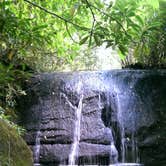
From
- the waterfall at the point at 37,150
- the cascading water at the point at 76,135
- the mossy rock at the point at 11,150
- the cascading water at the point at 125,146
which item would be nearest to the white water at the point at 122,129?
the cascading water at the point at 125,146

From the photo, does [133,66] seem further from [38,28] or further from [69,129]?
[38,28]

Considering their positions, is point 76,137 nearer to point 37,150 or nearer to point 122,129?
point 37,150

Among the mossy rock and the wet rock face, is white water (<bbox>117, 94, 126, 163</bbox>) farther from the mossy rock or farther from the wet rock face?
the mossy rock

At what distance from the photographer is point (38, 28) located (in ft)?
7.91

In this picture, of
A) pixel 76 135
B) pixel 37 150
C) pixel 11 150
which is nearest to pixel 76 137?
pixel 76 135

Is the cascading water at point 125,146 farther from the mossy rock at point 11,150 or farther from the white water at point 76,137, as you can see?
the mossy rock at point 11,150

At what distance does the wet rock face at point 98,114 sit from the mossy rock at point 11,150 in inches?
123

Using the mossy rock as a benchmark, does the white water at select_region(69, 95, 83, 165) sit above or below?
above

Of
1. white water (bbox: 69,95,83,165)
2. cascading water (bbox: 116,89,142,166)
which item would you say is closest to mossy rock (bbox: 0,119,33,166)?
white water (bbox: 69,95,83,165)

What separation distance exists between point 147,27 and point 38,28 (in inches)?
25.0

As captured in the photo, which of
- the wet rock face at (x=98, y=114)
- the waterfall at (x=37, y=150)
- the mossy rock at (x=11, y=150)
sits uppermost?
the wet rock face at (x=98, y=114)

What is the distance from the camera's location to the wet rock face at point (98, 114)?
698 cm

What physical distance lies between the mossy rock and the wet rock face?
3118mm

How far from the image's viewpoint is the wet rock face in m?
6.98
